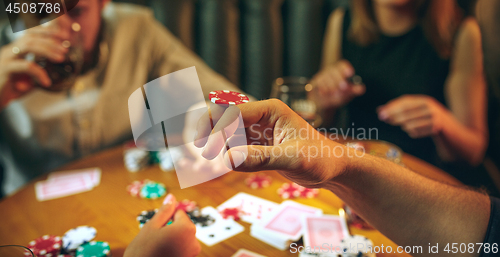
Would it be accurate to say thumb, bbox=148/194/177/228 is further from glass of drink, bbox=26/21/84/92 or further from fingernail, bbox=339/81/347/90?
fingernail, bbox=339/81/347/90

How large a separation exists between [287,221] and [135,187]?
0.47 metres

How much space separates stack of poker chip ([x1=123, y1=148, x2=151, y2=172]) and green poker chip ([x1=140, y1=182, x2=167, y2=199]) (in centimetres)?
15

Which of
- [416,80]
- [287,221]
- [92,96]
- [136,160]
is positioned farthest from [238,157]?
[416,80]

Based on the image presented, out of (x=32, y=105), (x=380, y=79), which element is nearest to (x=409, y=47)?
(x=380, y=79)

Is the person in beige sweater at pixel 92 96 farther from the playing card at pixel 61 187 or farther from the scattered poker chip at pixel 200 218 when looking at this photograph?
the scattered poker chip at pixel 200 218

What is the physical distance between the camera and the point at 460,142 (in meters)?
1.43

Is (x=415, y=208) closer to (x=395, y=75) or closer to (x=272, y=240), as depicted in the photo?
(x=272, y=240)

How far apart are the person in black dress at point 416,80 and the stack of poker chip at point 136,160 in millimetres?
702

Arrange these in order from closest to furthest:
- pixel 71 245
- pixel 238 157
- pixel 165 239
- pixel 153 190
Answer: pixel 238 157 < pixel 165 239 < pixel 71 245 < pixel 153 190

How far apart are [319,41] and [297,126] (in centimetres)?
187

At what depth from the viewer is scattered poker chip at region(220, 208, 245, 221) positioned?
753 millimetres

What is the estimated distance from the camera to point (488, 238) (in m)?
0.58

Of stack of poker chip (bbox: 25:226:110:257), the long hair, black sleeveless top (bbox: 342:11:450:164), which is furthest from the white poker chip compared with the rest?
the long hair

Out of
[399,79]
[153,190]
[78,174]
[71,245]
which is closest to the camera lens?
[71,245]
